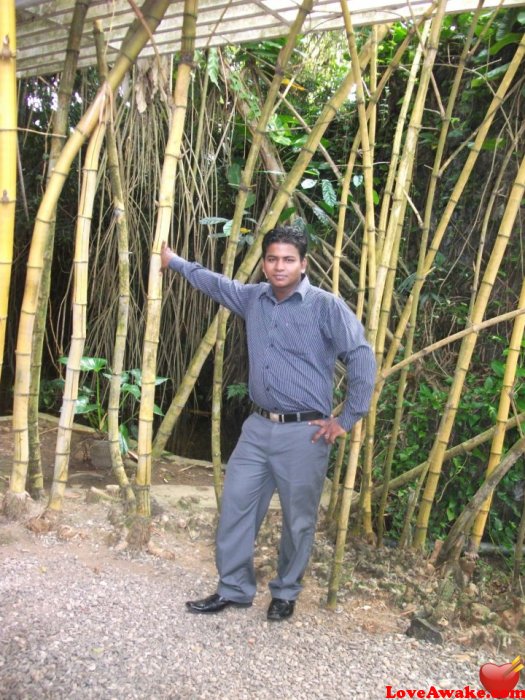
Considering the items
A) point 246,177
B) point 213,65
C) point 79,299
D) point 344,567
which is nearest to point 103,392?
point 213,65

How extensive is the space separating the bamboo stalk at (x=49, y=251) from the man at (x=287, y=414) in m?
0.90

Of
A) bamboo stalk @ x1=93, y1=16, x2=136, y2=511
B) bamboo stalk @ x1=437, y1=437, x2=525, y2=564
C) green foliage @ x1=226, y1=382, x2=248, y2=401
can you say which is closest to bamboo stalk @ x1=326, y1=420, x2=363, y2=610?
bamboo stalk @ x1=437, y1=437, x2=525, y2=564

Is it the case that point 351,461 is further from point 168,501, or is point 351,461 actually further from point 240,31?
point 240,31

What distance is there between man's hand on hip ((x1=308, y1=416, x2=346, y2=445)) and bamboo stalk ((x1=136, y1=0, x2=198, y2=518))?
23.9 inches

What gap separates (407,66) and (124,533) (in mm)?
3180

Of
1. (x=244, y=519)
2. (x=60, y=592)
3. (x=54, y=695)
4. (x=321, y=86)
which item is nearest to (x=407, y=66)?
(x=321, y=86)

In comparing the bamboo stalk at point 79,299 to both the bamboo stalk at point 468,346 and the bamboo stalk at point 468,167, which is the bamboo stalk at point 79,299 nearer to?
the bamboo stalk at point 468,167

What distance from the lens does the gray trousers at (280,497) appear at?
2.16 metres

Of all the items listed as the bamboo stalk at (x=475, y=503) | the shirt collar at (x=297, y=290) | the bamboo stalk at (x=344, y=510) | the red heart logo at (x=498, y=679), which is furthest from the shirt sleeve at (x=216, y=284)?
the red heart logo at (x=498, y=679)

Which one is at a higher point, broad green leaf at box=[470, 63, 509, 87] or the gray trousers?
broad green leaf at box=[470, 63, 509, 87]

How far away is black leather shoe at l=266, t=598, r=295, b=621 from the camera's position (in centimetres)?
219

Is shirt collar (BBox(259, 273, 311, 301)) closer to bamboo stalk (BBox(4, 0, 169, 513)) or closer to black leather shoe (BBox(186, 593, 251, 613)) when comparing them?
bamboo stalk (BBox(4, 0, 169, 513))

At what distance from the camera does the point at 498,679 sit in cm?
192

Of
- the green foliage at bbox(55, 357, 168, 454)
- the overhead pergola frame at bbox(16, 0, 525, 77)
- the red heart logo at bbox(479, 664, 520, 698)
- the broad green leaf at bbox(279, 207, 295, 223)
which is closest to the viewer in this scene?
the red heart logo at bbox(479, 664, 520, 698)
